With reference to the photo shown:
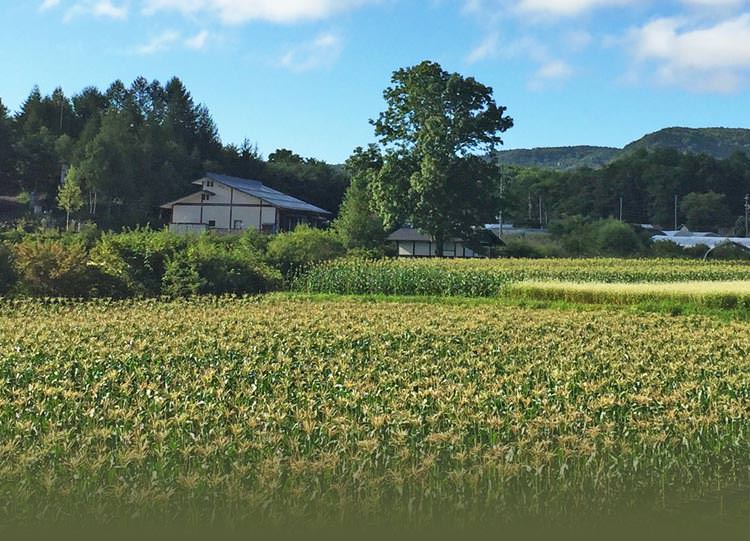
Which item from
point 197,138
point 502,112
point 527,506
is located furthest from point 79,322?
point 197,138

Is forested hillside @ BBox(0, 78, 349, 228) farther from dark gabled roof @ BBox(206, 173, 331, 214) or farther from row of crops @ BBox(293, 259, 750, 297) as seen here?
row of crops @ BBox(293, 259, 750, 297)

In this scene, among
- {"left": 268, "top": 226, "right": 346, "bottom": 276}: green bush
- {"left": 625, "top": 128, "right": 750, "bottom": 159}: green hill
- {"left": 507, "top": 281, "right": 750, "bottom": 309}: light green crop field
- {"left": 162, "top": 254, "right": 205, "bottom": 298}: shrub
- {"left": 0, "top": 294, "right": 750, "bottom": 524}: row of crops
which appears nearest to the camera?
{"left": 0, "top": 294, "right": 750, "bottom": 524}: row of crops

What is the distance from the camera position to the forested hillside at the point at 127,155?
5500 centimetres

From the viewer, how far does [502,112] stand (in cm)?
4350

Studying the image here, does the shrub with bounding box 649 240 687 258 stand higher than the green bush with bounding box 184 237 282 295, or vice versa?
the shrub with bounding box 649 240 687 258

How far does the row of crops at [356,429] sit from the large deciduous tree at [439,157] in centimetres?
3085

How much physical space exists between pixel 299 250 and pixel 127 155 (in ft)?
99.6

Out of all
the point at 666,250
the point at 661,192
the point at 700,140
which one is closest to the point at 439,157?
the point at 666,250

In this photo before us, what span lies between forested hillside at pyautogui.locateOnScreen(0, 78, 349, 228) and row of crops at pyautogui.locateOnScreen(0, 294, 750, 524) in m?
45.0

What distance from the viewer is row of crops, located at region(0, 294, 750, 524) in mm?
5020

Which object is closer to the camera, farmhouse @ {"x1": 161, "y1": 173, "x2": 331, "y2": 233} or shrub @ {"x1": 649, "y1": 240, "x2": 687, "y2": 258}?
shrub @ {"x1": 649, "y1": 240, "x2": 687, "y2": 258}

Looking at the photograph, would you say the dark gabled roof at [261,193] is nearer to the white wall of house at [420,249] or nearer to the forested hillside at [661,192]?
the white wall of house at [420,249]

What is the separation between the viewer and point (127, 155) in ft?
184

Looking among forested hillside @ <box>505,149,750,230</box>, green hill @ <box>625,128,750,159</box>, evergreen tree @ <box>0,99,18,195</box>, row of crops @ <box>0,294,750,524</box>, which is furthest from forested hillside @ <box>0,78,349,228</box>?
green hill @ <box>625,128,750,159</box>
